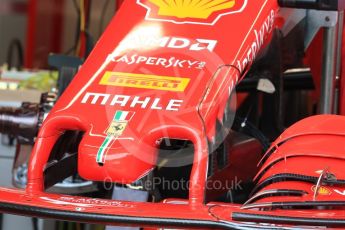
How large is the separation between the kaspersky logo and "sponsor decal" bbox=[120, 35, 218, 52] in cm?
6

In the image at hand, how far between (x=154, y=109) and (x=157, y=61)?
0.55ft

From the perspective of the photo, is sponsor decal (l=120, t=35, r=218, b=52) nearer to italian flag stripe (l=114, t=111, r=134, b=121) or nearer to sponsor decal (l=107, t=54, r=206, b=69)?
sponsor decal (l=107, t=54, r=206, b=69)

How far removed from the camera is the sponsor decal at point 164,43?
1.86 meters

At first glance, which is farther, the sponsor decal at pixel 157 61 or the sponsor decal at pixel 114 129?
the sponsor decal at pixel 157 61

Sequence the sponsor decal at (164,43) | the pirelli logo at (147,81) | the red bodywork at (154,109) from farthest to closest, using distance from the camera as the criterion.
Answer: the sponsor decal at (164,43) < the pirelli logo at (147,81) < the red bodywork at (154,109)

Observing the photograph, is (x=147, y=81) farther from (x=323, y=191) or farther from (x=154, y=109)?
(x=323, y=191)

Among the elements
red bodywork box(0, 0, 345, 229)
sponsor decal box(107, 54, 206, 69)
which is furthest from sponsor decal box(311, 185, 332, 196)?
sponsor decal box(107, 54, 206, 69)

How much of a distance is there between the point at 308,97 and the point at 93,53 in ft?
4.63

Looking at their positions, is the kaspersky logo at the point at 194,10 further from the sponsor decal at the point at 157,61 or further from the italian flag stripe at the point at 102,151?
the italian flag stripe at the point at 102,151

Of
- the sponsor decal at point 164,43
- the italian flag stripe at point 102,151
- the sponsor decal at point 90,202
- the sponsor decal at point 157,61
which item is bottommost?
the sponsor decal at point 90,202

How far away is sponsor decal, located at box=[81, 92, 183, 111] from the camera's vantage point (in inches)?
67.1

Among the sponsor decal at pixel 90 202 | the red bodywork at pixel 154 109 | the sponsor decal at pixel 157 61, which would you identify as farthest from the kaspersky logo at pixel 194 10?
the sponsor decal at pixel 90 202

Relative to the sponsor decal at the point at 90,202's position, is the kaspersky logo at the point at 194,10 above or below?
above

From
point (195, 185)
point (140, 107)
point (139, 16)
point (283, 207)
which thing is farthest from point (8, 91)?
point (283, 207)
